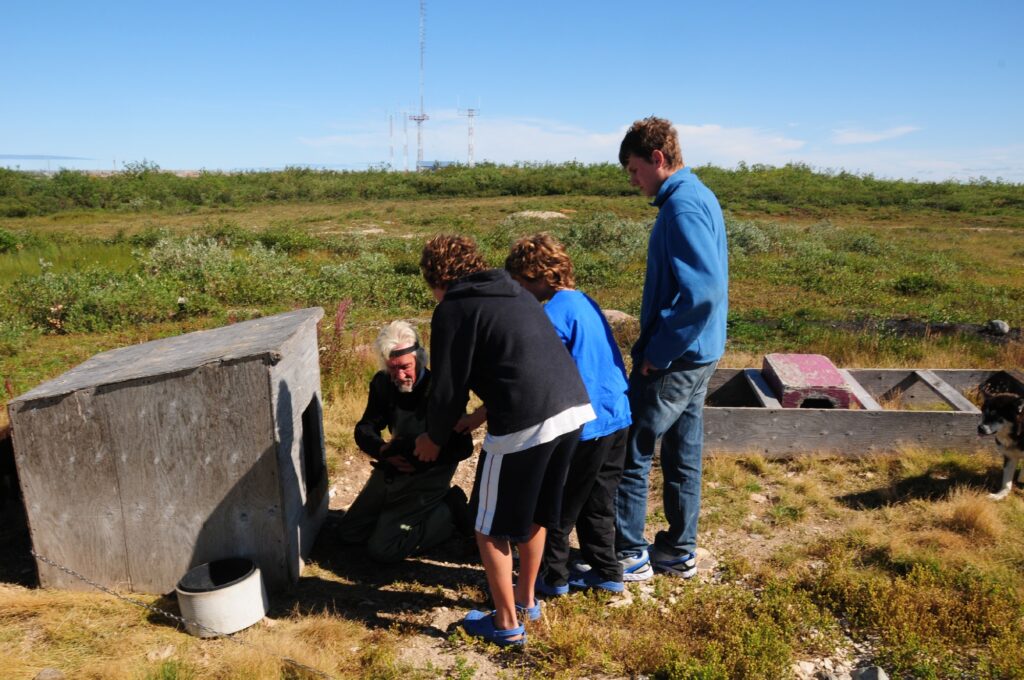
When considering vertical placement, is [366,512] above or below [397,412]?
below

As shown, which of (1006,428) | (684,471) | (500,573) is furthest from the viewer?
(1006,428)

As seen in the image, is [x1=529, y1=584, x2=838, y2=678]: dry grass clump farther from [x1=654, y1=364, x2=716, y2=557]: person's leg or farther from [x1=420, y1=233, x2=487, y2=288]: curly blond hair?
[x1=420, y1=233, x2=487, y2=288]: curly blond hair

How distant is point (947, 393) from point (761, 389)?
1367 mm

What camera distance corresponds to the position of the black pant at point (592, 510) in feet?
10.3

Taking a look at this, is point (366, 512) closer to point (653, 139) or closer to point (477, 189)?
point (653, 139)

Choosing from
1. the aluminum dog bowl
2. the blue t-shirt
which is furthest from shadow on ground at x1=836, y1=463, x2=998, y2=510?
the aluminum dog bowl

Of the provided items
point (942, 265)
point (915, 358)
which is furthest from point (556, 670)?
point (942, 265)

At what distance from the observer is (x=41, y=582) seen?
356 cm

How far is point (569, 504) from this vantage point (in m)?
3.21

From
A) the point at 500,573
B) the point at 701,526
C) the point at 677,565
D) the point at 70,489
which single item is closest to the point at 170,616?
the point at 70,489

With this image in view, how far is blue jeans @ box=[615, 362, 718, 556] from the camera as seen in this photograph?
332 cm

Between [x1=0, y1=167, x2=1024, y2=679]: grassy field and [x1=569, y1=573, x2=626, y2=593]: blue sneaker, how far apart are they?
71 millimetres

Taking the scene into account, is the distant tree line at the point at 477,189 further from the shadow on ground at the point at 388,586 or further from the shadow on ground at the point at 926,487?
the shadow on ground at the point at 388,586

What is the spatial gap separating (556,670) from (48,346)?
773 centimetres
